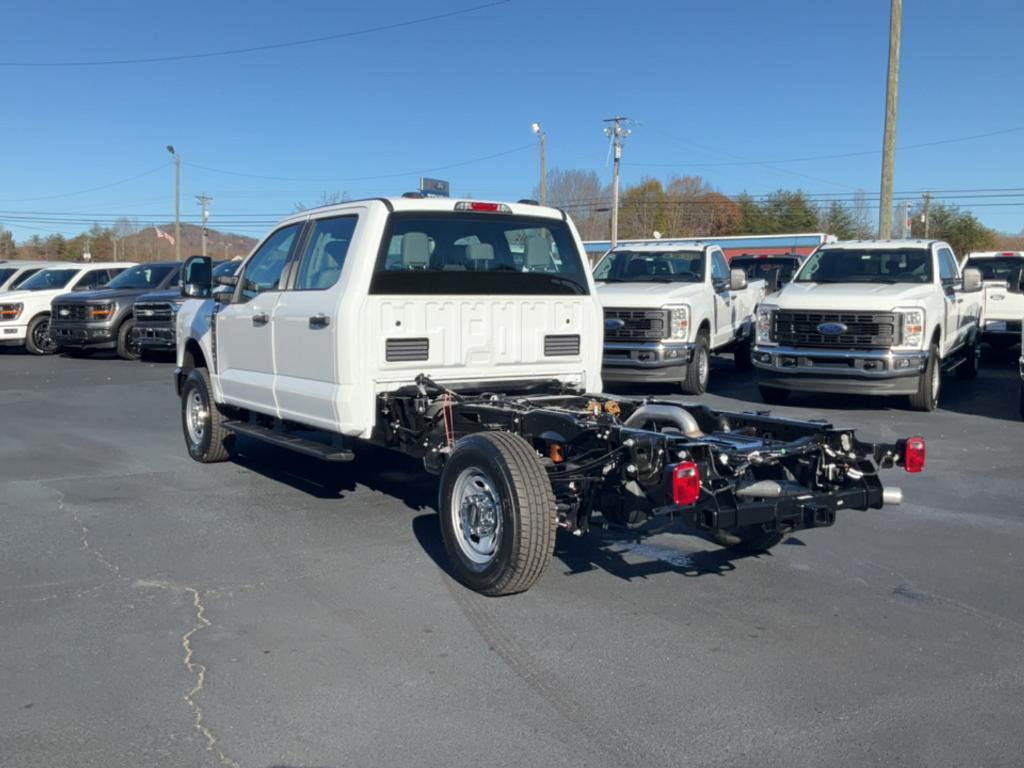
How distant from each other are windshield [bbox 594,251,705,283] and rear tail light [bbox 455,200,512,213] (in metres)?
7.86

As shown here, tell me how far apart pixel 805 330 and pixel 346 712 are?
386 inches

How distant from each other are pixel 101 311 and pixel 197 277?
1194 cm

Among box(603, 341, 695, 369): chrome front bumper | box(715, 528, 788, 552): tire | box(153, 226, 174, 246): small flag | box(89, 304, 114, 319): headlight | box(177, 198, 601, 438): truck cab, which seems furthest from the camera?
box(153, 226, 174, 246): small flag

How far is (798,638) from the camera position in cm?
490

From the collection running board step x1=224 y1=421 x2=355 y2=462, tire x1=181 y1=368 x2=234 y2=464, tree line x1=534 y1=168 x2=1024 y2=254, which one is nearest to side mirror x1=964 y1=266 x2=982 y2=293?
running board step x1=224 y1=421 x2=355 y2=462

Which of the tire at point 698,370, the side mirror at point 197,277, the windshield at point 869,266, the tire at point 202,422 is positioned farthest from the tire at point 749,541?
the windshield at point 869,266

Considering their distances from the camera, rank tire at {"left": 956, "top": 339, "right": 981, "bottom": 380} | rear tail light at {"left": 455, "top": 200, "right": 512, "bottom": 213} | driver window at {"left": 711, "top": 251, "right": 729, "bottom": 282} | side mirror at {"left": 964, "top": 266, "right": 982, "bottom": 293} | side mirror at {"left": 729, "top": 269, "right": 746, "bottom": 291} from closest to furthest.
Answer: rear tail light at {"left": 455, "top": 200, "right": 512, "bottom": 213} < side mirror at {"left": 964, "top": 266, "right": 982, "bottom": 293} < side mirror at {"left": 729, "top": 269, "right": 746, "bottom": 291} < driver window at {"left": 711, "top": 251, "right": 729, "bottom": 282} < tire at {"left": 956, "top": 339, "right": 981, "bottom": 380}

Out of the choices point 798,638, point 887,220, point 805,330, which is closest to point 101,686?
point 798,638

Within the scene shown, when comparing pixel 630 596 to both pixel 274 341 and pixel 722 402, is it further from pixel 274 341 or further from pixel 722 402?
pixel 722 402

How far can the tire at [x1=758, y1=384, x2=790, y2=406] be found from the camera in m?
13.4

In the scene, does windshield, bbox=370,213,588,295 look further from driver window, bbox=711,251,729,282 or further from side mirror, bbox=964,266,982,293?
driver window, bbox=711,251,729,282

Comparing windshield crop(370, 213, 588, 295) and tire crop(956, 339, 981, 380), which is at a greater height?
windshield crop(370, 213, 588, 295)

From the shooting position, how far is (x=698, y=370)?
1407 cm

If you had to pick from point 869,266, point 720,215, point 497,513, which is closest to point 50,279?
point 869,266
